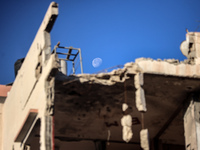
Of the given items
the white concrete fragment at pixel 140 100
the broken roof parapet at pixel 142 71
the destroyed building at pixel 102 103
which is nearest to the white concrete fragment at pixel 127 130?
the destroyed building at pixel 102 103

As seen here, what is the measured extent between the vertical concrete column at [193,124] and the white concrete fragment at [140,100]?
2.37 m

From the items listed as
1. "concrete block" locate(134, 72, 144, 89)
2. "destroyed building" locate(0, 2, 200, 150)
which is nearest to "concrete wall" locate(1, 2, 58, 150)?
→ "destroyed building" locate(0, 2, 200, 150)

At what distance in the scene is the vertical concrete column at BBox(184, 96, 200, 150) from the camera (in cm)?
2191

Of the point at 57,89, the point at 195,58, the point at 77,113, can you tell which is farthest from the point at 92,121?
the point at 195,58

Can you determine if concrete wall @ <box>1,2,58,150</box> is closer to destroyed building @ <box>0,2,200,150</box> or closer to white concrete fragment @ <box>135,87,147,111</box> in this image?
destroyed building @ <box>0,2,200,150</box>

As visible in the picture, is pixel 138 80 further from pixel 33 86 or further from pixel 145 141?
pixel 33 86

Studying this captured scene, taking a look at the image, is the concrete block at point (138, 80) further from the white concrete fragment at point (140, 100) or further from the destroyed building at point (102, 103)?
the white concrete fragment at point (140, 100)

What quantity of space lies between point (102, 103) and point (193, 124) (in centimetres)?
294

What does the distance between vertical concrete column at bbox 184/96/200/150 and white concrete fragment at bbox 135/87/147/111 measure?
2.37 m

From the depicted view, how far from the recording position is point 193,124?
22062mm

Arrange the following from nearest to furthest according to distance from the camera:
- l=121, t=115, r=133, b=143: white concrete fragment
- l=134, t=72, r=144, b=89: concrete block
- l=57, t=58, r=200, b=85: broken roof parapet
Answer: l=121, t=115, r=133, b=143: white concrete fragment, l=134, t=72, r=144, b=89: concrete block, l=57, t=58, r=200, b=85: broken roof parapet

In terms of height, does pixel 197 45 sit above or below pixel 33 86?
above

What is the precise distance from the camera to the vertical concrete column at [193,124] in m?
21.9

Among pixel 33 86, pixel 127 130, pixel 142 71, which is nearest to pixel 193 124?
pixel 142 71
